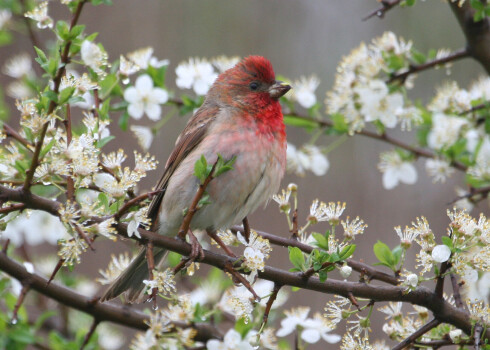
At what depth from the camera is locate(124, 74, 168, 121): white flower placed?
154 inches

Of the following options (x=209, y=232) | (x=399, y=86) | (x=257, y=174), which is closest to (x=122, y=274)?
(x=209, y=232)

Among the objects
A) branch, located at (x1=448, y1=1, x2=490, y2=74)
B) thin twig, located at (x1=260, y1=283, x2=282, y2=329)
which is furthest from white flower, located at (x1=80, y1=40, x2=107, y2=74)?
branch, located at (x1=448, y1=1, x2=490, y2=74)

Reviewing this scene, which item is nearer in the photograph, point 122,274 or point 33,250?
point 122,274

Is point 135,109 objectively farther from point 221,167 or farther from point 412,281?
point 412,281

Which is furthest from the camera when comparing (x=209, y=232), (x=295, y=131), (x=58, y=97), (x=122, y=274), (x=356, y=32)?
(x=356, y=32)

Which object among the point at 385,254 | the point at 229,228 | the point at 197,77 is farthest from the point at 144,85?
the point at 385,254

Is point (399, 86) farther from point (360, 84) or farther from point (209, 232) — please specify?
point (209, 232)

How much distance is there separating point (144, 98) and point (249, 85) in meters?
1.00

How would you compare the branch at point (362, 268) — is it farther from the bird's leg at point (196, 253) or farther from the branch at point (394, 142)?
the branch at point (394, 142)

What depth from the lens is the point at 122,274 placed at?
389 centimetres

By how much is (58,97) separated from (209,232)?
1842mm

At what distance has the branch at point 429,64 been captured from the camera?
3857 millimetres

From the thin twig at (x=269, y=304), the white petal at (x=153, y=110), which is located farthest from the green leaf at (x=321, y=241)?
the white petal at (x=153, y=110)

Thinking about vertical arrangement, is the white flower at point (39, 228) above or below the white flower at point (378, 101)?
below
